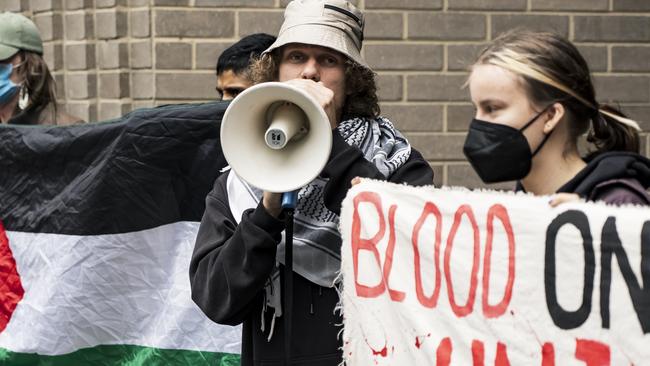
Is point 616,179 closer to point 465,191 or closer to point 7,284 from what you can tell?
point 465,191

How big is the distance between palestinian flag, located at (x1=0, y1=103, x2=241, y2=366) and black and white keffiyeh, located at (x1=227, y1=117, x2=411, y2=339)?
1.11m

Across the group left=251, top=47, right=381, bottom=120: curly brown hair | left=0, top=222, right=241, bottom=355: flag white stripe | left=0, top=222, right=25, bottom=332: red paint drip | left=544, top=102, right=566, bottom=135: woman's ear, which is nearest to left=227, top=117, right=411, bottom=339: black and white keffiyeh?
left=251, top=47, right=381, bottom=120: curly brown hair

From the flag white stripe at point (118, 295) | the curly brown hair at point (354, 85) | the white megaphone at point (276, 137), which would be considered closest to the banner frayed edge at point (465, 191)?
the white megaphone at point (276, 137)

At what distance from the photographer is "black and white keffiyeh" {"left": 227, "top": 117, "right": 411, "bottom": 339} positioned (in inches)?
119

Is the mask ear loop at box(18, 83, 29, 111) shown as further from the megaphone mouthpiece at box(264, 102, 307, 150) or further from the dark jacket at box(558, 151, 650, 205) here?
the dark jacket at box(558, 151, 650, 205)

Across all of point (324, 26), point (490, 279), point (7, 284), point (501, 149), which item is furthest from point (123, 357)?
point (501, 149)

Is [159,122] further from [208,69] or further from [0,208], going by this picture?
[208,69]

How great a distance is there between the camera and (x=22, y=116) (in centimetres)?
527

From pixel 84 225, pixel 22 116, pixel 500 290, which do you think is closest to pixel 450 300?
pixel 500 290

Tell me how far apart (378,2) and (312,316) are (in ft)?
12.1

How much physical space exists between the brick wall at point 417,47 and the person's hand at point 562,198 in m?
3.95

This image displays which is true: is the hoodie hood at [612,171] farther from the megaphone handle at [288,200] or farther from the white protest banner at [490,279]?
the megaphone handle at [288,200]

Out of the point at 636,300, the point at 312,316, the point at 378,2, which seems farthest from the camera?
the point at 378,2

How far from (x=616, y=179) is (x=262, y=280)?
3.11ft
